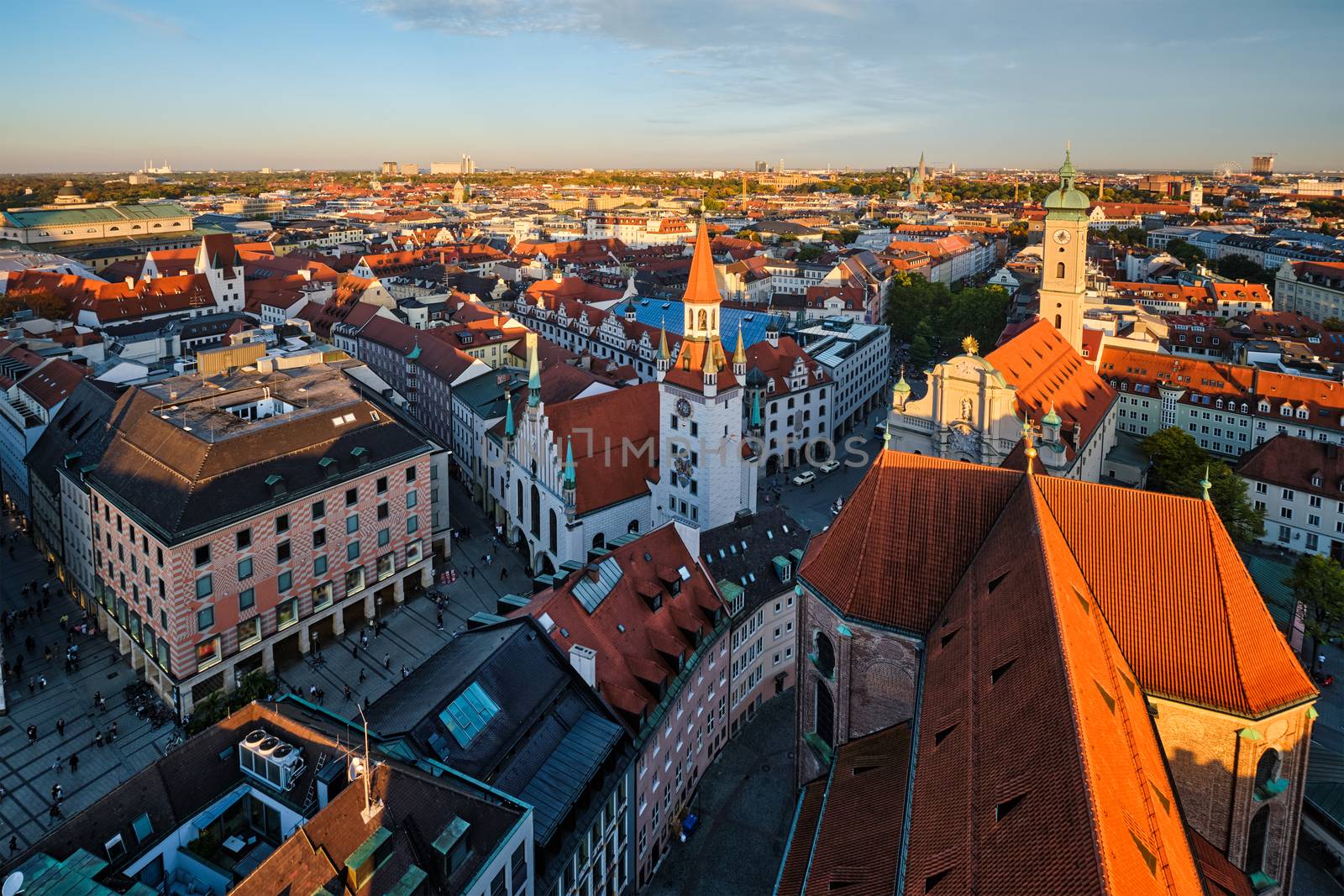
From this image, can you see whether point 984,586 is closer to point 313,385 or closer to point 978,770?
point 978,770

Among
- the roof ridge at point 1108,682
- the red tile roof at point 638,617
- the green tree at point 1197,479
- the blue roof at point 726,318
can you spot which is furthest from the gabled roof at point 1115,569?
the blue roof at point 726,318

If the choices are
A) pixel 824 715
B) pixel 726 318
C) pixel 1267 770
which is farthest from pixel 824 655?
pixel 726 318

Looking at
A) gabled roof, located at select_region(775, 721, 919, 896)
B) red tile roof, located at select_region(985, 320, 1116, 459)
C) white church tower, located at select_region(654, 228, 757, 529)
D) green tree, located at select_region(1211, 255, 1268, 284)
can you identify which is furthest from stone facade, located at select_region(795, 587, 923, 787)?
green tree, located at select_region(1211, 255, 1268, 284)

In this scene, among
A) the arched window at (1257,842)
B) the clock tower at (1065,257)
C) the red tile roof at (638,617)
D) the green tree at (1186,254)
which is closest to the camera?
the arched window at (1257,842)

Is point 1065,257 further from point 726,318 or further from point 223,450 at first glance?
point 223,450

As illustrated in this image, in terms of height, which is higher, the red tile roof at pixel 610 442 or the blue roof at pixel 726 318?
the blue roof at pixel 726 318

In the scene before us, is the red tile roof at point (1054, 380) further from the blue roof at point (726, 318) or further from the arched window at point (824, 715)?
the blue roof at point (726, 318)

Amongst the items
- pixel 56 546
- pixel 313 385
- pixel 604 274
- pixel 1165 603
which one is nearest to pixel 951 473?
pixel 1165 603
